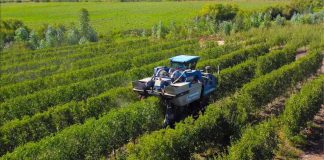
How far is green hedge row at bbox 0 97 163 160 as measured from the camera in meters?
10.1

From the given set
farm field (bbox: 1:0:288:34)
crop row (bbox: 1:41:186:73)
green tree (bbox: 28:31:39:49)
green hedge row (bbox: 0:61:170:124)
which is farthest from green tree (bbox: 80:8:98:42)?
green hedge row (bbox: 0:61:170:124)

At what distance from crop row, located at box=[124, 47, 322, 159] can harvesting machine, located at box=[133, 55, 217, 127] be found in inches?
39.3

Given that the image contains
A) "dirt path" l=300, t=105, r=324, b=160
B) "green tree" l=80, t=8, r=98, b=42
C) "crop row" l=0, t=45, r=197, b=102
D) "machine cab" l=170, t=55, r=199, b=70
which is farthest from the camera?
"green tree" l=80, t=8, r=98, b=42

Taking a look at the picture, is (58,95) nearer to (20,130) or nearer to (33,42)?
(20,130)

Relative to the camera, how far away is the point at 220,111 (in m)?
12.1

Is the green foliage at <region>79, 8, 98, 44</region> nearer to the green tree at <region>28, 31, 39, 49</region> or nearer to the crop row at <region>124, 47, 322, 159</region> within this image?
the green tree at <region>28, 31, 39, 49</region>

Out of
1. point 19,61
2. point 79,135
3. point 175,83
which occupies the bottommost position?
point 19,61

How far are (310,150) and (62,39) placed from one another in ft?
93.2

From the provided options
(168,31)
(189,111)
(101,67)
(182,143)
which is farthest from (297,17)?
(182,143)

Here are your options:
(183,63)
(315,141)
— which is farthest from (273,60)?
(315,141)

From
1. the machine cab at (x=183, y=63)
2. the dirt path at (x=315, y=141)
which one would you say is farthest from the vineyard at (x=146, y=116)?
the machine cab at (x=183, y=63)

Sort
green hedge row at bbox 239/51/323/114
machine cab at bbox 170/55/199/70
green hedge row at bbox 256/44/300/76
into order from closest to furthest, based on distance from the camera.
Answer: green hedge row at bbox 239/51/323/114 < machine cab at bbox 170/55/199/70 < green hedge row at bbox 256/44/300/76

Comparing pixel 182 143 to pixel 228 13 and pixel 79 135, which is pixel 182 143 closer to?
pixel 79 135

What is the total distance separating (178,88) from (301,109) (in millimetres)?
3979
